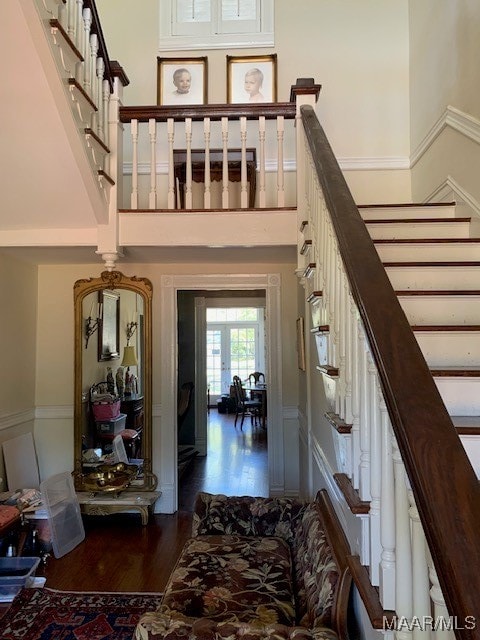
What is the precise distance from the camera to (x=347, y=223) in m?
1.41

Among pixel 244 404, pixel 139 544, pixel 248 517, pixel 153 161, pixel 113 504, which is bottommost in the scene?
pixel 139 544

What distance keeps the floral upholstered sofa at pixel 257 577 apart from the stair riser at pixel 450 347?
80 centimetres

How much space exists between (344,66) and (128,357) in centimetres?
341

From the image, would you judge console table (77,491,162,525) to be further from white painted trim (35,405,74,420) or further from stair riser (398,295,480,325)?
stair riser (398,295,480,325)

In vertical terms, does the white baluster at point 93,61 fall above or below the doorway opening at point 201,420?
above

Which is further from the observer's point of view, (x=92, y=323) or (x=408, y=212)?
(x=92, y=323)

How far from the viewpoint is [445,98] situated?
3.08 metres

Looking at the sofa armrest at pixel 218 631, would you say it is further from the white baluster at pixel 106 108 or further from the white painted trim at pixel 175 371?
the white baluster at pixel 106 108

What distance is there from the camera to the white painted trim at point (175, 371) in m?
3.92

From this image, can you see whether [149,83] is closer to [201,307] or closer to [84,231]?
[84,231]

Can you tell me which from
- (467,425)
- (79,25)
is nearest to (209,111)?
(79,25)

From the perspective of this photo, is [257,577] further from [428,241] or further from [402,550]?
[428,241]

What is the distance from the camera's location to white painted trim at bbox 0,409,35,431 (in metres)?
3.53

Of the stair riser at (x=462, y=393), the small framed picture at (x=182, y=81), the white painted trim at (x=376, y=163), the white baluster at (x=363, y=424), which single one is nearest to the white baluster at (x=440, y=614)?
the white baluster at (x=363, y=424)
